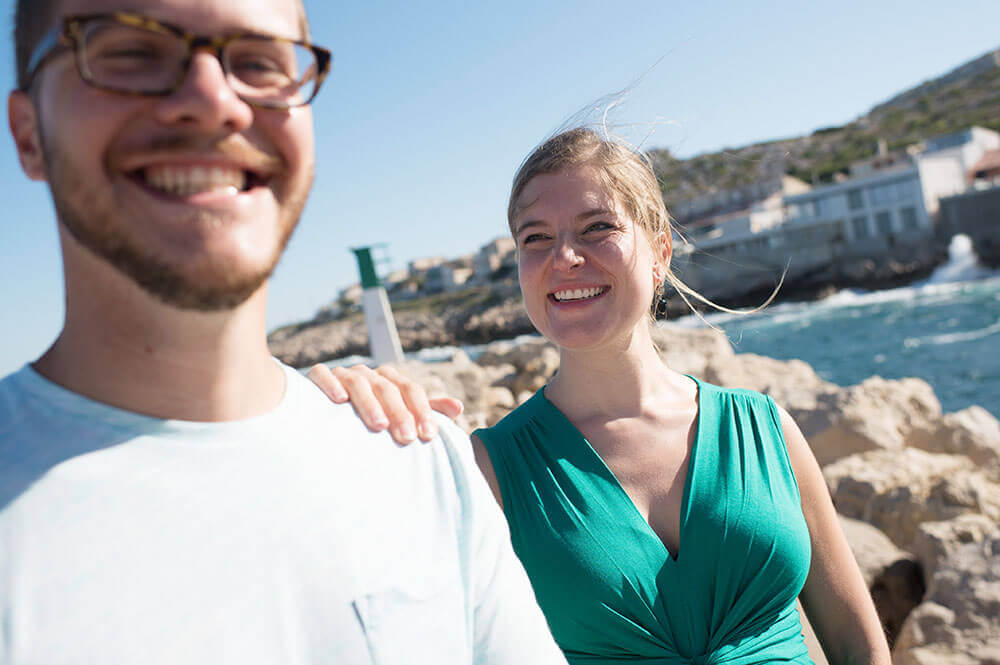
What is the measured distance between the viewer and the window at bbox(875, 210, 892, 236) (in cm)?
4347

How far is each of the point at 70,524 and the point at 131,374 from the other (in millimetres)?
212

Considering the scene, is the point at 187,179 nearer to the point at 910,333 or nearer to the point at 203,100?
the point at 203,100

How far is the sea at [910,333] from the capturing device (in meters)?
16.4

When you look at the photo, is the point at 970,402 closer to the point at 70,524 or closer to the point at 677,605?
the point at 677,605

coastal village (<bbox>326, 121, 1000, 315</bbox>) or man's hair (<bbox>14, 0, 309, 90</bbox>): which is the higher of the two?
man's hair (<bbox>14, 0, 309, 90</bbox>)

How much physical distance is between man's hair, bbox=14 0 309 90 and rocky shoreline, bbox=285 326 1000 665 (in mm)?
2288

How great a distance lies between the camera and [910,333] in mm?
24250

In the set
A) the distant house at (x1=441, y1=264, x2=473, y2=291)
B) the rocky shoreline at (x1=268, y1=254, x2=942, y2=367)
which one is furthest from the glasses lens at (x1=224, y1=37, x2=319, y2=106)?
the distant house at (x1=441, y1=264, x2=473, y2=291)

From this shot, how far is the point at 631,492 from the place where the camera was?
200cm

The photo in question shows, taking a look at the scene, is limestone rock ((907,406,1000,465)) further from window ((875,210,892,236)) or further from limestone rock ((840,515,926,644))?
window ((875,210,892,236))

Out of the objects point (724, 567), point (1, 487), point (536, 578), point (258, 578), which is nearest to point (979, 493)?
point (724, 567)

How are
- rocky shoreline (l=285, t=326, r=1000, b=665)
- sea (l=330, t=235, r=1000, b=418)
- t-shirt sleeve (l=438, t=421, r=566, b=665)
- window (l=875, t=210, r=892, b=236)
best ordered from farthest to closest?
window (l=875, t=210, r=892, b=236), sea (l=330, t=235, r=1000, b=418), rocky shoreline (l=285, t=326, r=1000, b=665), t-shirt sleeve (l=438, t=421, r=566, b=665)

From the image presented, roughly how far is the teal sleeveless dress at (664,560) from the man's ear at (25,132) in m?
1.38

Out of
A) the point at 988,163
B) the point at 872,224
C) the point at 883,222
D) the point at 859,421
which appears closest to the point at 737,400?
the point at 859,421
